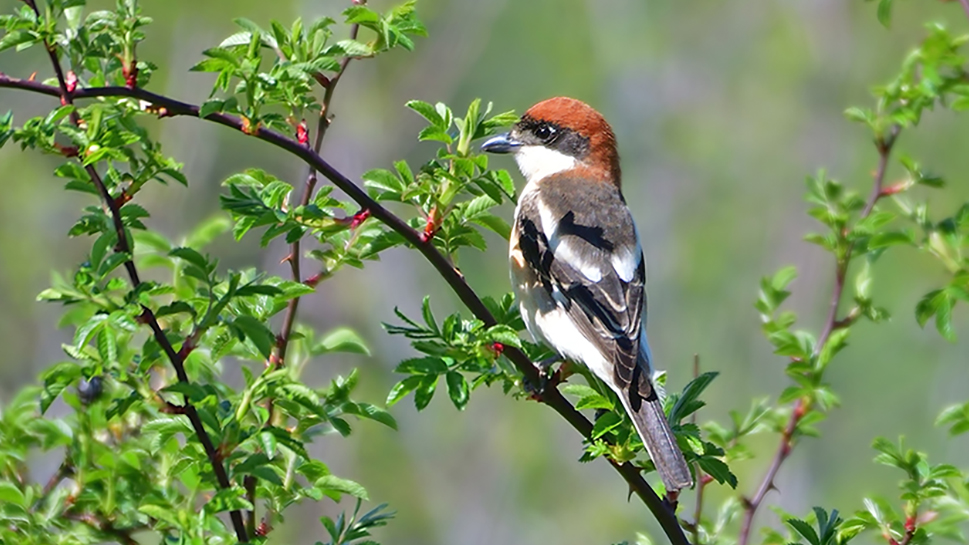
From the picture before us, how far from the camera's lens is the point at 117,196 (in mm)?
2008

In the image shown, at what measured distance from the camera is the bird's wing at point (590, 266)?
11.0ft

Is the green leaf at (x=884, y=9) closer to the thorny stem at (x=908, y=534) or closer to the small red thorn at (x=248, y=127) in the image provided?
the thorny stem at (x=908, y=534)

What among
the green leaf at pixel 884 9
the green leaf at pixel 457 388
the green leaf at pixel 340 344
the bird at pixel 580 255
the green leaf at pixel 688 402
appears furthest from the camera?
the bird at pixel 580 255

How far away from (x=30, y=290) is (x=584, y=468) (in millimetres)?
6296

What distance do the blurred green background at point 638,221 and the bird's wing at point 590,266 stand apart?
5.34 metres

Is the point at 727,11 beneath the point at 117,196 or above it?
above

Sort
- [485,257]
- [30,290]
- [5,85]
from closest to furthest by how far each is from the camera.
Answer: [5,85]
[30,290]
[485,257]

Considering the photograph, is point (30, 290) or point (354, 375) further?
point (30, 290)

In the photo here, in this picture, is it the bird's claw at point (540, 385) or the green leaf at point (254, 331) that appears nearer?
the green leaf at point (254, 331)

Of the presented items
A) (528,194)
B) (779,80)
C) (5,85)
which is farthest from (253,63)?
(779,80)

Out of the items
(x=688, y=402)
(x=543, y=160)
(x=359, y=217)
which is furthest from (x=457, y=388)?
(x=543, y=160)

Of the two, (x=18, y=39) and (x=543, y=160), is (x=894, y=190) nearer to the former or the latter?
(x=543, y=160)

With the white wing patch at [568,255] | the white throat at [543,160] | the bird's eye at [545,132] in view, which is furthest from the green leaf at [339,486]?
the bird's eye at [545,132]

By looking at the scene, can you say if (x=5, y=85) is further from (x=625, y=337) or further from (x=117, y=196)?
(x=625, y=337)
